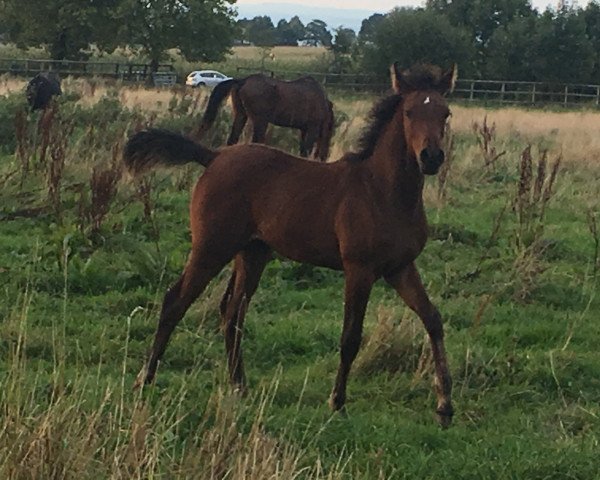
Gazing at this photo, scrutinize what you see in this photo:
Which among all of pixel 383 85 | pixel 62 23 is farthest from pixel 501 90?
pixel 62 23

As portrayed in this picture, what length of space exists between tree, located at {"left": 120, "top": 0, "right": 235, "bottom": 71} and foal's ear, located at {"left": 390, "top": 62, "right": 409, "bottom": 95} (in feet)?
137

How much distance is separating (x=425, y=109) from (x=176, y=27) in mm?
43462

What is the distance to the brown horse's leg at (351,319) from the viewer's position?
17.7ft

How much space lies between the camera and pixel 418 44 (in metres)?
49.7

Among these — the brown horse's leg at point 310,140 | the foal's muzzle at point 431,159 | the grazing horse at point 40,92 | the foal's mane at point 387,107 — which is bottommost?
the brown horse's leg at point 310,140

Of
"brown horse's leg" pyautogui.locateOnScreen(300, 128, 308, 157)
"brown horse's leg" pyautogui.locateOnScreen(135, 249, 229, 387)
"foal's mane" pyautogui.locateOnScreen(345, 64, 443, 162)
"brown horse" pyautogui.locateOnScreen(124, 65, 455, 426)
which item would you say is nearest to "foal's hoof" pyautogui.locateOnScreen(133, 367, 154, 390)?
"brown horse" pyautogui.locateOnScreen(124, 65, 455, 426)

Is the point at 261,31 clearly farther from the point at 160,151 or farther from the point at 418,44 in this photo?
the point at 160,151

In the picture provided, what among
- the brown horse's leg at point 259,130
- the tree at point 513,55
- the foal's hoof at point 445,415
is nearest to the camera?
the foal's hoof at point 445,415

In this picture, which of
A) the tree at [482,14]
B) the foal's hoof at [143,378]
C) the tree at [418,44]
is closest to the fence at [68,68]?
the tree at [418,44]

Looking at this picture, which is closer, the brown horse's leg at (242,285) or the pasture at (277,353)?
the pasture at (277,353)

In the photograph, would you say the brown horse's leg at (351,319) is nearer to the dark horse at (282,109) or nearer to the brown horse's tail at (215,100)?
the brown horse's tail at (215,100)

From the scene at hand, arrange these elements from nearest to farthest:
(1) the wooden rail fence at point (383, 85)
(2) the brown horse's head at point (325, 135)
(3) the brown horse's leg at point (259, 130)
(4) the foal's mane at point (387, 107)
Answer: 1. (4) the foal's mane at point (387, 107)
2. (2) the brown horse's head at point (325, 135)
3. (3) the brown horse's leg at point (259, 130)
4. (1) the wooden rail fence at point (383, 85)

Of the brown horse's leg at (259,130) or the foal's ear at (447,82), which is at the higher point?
the foal's ear at (447,82)

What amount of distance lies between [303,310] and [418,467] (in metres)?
3.07
